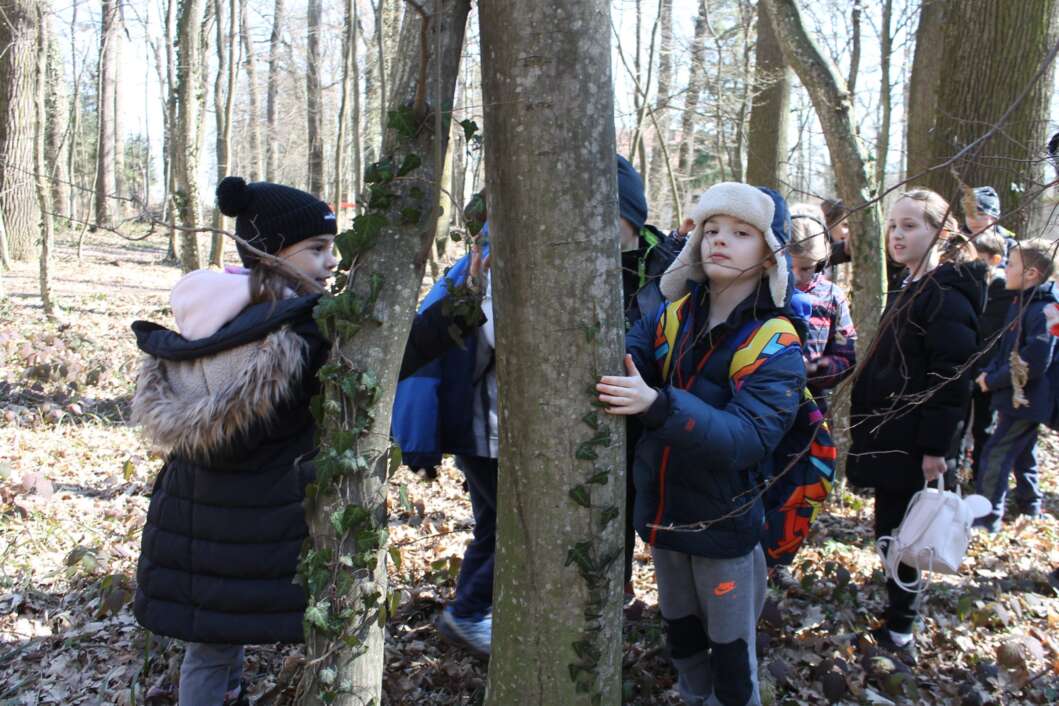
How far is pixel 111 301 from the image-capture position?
1110cm

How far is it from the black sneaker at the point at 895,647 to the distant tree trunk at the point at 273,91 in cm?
2008

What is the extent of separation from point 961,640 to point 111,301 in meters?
10.9

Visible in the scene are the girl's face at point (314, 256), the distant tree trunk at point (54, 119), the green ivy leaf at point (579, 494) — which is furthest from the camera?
the distant tree trunk at point (54, 119)

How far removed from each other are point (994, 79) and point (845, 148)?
2.38m

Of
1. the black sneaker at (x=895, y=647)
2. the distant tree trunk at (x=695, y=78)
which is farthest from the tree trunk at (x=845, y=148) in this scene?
the distant tree trunk at (x=695, y=78)

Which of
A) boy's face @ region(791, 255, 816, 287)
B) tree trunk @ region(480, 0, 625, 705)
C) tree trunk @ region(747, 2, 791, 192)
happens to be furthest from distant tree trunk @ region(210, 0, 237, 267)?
tree trunk @ region(480, 0, 625, 705)

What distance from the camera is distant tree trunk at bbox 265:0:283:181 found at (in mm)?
20719

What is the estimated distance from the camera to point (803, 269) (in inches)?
142

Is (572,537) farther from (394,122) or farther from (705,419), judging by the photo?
(394,122)

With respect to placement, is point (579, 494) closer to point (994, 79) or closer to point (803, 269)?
point (803, 269)

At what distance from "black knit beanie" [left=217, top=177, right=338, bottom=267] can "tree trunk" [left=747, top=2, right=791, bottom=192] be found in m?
7.12

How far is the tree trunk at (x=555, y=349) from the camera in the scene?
1.88m

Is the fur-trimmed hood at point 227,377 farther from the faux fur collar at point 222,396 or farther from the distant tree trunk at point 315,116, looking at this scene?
the distant tree trunk at point 315,116

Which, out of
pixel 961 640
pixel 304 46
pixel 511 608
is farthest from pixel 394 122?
pixel 304 46
